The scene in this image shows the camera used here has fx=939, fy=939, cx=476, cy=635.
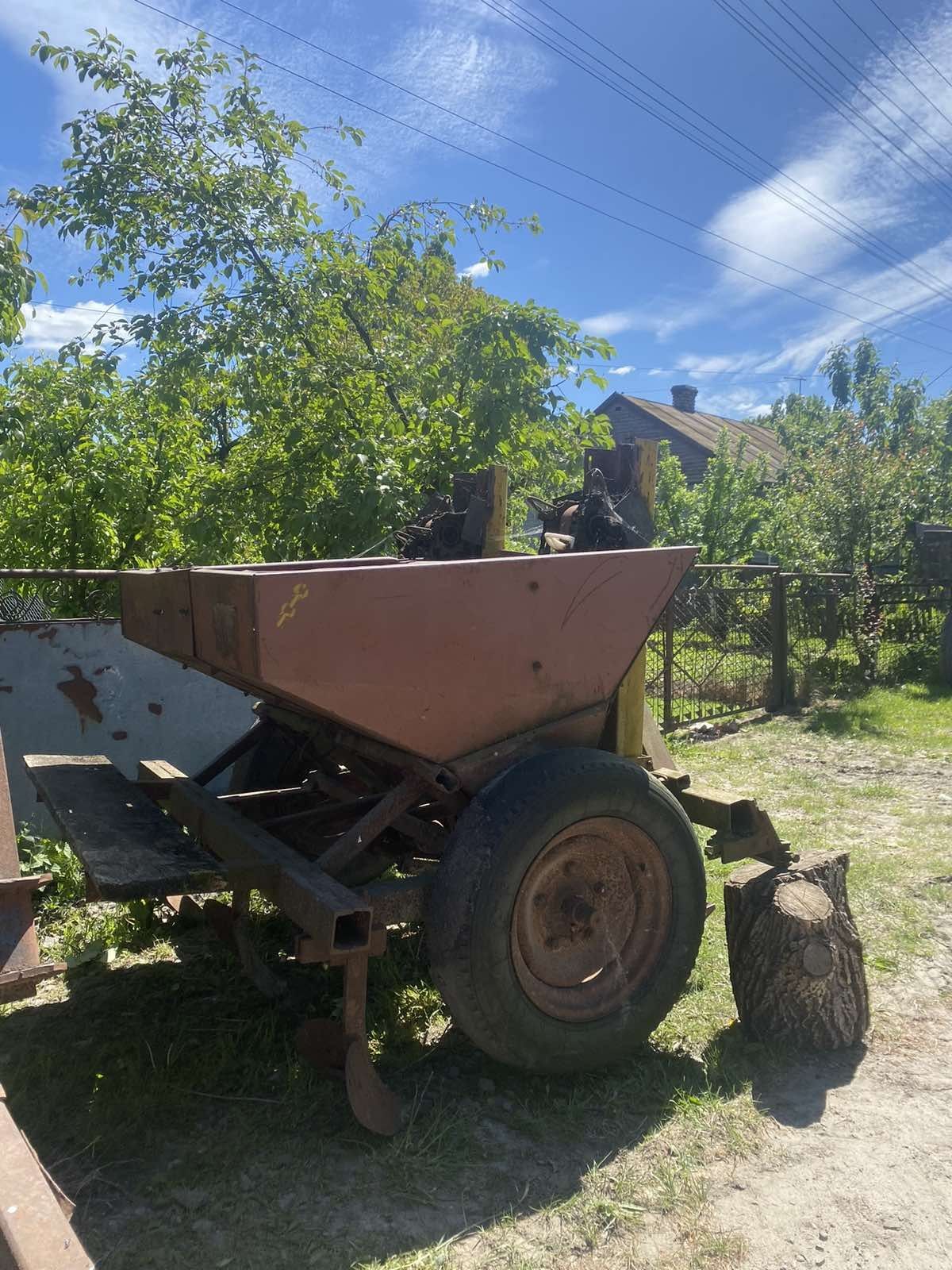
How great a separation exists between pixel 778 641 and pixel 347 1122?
29.8 feet

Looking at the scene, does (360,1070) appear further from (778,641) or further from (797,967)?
(778,641)

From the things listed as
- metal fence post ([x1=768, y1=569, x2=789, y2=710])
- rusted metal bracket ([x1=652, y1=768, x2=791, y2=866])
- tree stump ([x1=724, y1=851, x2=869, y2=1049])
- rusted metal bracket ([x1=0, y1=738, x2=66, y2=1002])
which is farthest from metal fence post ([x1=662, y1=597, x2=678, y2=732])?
rusted metal bracket ([x1=0, y1=738, x2=66, y2=1002])

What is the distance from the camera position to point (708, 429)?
3594 centimetres

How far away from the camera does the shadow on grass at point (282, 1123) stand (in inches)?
97.7

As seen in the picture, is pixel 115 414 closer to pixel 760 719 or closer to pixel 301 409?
pixel 301 409

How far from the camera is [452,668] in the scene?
290 centimetres

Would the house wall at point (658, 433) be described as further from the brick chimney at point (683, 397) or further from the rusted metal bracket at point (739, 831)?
the rusted metal bracket at point (739, 831)

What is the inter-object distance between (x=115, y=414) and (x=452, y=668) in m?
5.08

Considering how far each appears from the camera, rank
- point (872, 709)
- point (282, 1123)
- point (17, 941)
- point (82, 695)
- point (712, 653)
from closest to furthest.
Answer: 1. point (17, 941)
2. point (282, 1123)
3. point (82, 695)
4. point (712, 653)
5. point (872, 709)

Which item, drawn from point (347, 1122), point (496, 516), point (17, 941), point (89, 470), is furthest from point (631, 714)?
point (89, 470)

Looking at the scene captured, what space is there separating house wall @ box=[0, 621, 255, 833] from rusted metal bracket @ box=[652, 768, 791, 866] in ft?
9.73

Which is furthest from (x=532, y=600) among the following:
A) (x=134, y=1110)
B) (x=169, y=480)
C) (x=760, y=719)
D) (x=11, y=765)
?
(x=760, y=719)

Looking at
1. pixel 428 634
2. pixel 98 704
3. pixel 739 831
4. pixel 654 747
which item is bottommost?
pixel 739 831

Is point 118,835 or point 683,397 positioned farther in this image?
point 683,397
